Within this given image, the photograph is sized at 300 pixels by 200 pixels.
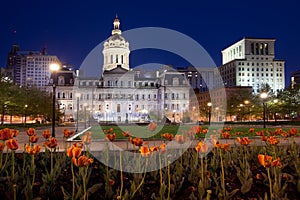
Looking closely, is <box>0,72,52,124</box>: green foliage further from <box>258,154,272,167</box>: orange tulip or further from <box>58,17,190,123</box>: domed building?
<box>58,17,190,123</box>: domed building

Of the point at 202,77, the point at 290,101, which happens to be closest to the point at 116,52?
the point at 202,77

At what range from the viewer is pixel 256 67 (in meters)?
117

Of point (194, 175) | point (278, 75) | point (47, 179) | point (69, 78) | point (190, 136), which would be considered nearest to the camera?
point (47, 179)

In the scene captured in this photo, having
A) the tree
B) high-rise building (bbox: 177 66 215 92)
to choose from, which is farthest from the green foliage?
high-rise building (bbox: 177 66 215 92)

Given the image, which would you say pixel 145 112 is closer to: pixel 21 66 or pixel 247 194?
pixel 247 194

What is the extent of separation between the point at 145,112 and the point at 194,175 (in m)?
78.0

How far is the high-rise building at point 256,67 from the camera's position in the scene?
11494cm

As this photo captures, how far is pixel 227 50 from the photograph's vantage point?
141625 millimetres

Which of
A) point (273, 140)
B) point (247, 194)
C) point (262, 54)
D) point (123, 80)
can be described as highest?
point (262, 54)

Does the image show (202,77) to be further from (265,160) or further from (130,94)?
(265,160)

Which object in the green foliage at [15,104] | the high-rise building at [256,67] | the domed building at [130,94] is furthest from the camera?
the high-rise building at [256,67]

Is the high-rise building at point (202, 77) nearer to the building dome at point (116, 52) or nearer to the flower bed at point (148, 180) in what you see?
the building dome at point (116, 52)

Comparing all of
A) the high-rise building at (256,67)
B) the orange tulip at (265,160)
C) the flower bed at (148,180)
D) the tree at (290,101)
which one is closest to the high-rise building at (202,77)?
the high-rise building at (256,67)

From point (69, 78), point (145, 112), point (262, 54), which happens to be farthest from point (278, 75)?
point (69, 78)
